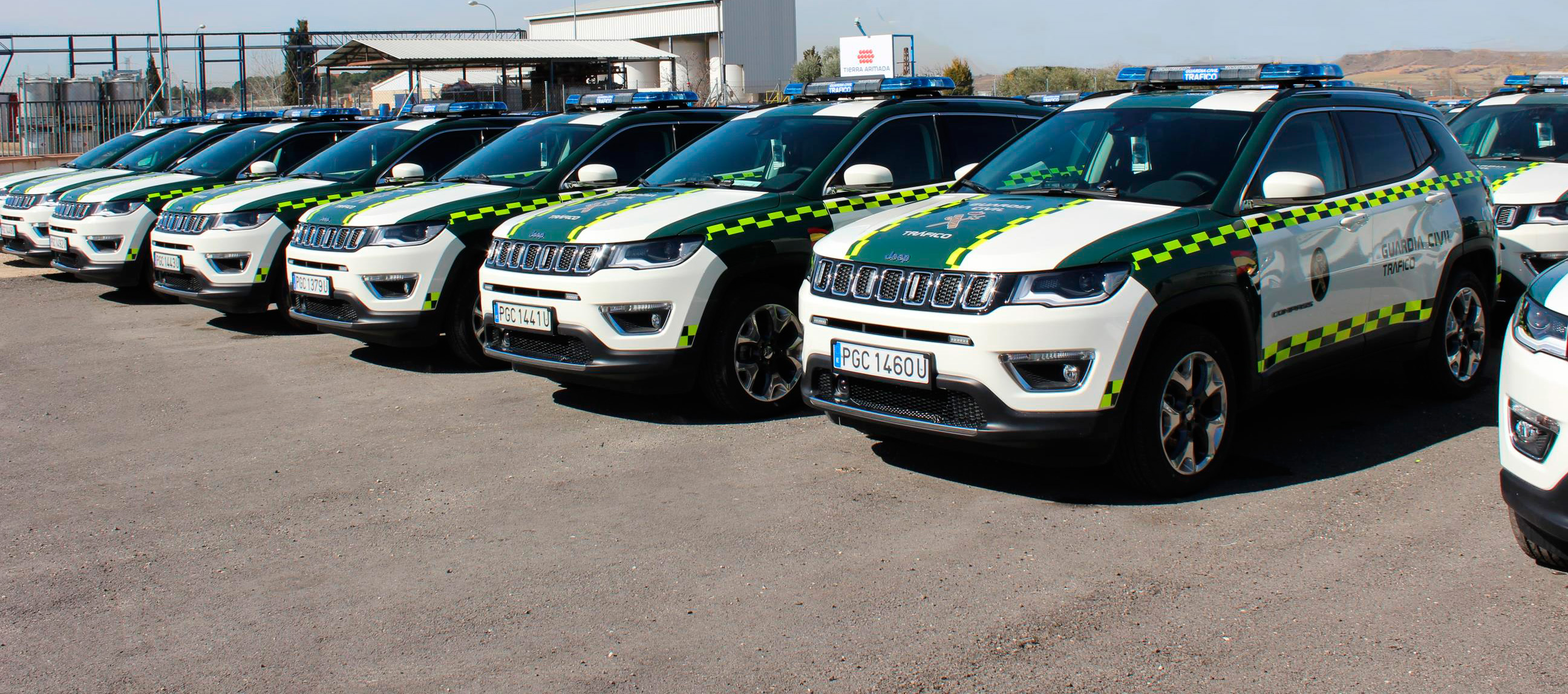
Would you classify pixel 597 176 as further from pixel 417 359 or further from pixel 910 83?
pixel 910 83

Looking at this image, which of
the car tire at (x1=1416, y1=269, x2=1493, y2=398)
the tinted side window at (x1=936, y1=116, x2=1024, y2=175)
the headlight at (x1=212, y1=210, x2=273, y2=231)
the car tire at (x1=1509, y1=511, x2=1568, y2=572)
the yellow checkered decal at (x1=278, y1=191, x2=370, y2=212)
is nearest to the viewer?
the car tire at (x1=1509, y1=511, x2=1568, y2=572)

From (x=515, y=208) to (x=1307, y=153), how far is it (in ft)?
15.6

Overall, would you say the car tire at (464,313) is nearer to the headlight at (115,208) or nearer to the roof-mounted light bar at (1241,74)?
the roof-mounted light bar at (1241,74)

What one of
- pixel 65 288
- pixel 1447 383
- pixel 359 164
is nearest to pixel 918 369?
pixel 1447 383

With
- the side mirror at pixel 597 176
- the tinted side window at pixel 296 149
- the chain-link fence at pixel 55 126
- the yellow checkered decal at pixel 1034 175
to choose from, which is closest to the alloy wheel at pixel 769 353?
the yellow checkered decal at pixel 1034 175

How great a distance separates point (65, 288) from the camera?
1295cm

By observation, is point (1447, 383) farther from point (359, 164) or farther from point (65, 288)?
point (65, 288)

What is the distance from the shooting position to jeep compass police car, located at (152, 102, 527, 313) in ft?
31.2

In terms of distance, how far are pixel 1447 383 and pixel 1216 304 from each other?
2.28 m

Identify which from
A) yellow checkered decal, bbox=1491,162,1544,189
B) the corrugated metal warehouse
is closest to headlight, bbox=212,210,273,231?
yellow checkered decal, bbox=1491,162,1544,189

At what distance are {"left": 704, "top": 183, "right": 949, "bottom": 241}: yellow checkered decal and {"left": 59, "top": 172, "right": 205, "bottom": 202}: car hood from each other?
7194 millimetres

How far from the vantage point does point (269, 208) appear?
31.6ft

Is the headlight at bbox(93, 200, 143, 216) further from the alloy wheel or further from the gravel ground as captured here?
the alloy wheel

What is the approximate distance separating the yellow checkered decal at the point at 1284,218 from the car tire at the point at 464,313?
4376 millimetres
